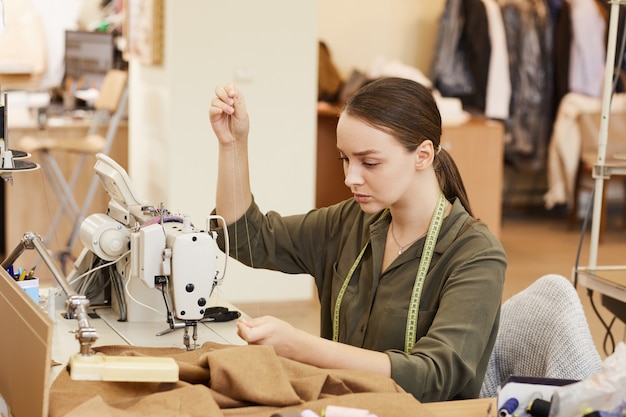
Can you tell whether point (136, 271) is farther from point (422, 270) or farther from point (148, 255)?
point (422, 270)

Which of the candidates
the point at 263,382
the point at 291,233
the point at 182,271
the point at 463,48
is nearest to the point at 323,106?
the point at 463,48

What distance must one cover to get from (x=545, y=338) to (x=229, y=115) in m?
0.86

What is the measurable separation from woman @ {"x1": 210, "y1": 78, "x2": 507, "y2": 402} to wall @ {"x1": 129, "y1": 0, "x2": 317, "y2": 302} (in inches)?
89.2

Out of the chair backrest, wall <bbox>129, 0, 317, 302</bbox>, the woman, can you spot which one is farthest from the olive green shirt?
the chair backrest

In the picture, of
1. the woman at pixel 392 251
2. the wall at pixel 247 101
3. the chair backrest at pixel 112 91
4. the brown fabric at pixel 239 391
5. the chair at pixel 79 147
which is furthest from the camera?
the chair backrest at pixel 112 91

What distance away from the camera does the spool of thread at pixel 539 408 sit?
1.62 metres

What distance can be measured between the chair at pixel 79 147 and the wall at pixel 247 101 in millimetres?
531

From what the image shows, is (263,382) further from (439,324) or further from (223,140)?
(223,140)

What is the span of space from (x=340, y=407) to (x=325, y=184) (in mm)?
4441

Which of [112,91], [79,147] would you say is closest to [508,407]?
[79,147]

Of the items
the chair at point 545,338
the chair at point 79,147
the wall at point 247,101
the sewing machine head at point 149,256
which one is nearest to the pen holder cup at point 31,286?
the sewing machine head at point 149,256

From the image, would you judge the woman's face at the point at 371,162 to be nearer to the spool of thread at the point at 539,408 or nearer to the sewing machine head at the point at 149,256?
the sewing machine head at the point at 149,256

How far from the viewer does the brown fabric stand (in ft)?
5.16

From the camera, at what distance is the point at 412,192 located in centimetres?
214
